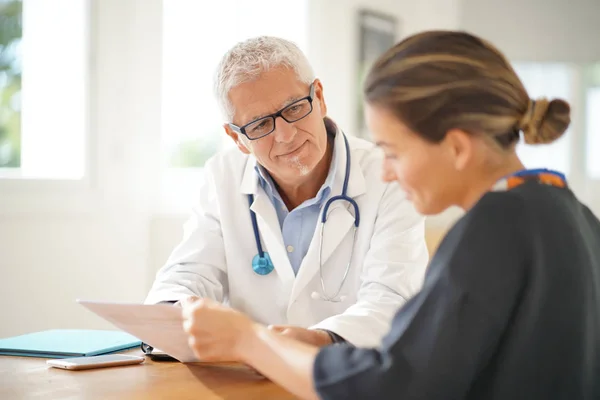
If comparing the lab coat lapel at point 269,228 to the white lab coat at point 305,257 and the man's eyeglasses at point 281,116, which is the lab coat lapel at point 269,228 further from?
the man's eyeglasses at point 281,116

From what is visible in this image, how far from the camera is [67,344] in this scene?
1.71 meters

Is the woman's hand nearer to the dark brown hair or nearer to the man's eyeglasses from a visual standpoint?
the dark brown hair

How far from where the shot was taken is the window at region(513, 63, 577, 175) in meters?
5.20

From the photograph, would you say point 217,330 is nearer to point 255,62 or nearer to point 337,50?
point 255,62

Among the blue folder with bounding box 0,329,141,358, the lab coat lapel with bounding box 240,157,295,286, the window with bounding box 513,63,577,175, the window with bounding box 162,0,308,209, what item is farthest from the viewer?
the window with bounding box 513,63,577,175

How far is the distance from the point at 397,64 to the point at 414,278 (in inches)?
35.5

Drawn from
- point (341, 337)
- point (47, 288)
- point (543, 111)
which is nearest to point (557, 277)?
point (543, 111)

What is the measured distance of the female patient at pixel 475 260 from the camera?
0.89 metres

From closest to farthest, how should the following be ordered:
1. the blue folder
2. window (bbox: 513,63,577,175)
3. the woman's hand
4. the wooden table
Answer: the woman's hand
the wooden table
the blue folder
window (bbox: 513,63,577,175)

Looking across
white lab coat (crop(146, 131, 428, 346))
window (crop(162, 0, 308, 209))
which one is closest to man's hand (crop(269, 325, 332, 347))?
white lab coat (crop(146, 131, 428, 346))

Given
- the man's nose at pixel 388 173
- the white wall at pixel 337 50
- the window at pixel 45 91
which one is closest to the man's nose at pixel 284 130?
the man's nose at pixel 388 173

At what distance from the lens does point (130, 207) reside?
3320mm

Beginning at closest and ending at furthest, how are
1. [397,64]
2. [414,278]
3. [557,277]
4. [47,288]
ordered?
[557,277], [397,64], [414,278], [47,288]

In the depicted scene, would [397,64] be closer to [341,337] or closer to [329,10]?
[341,337]
